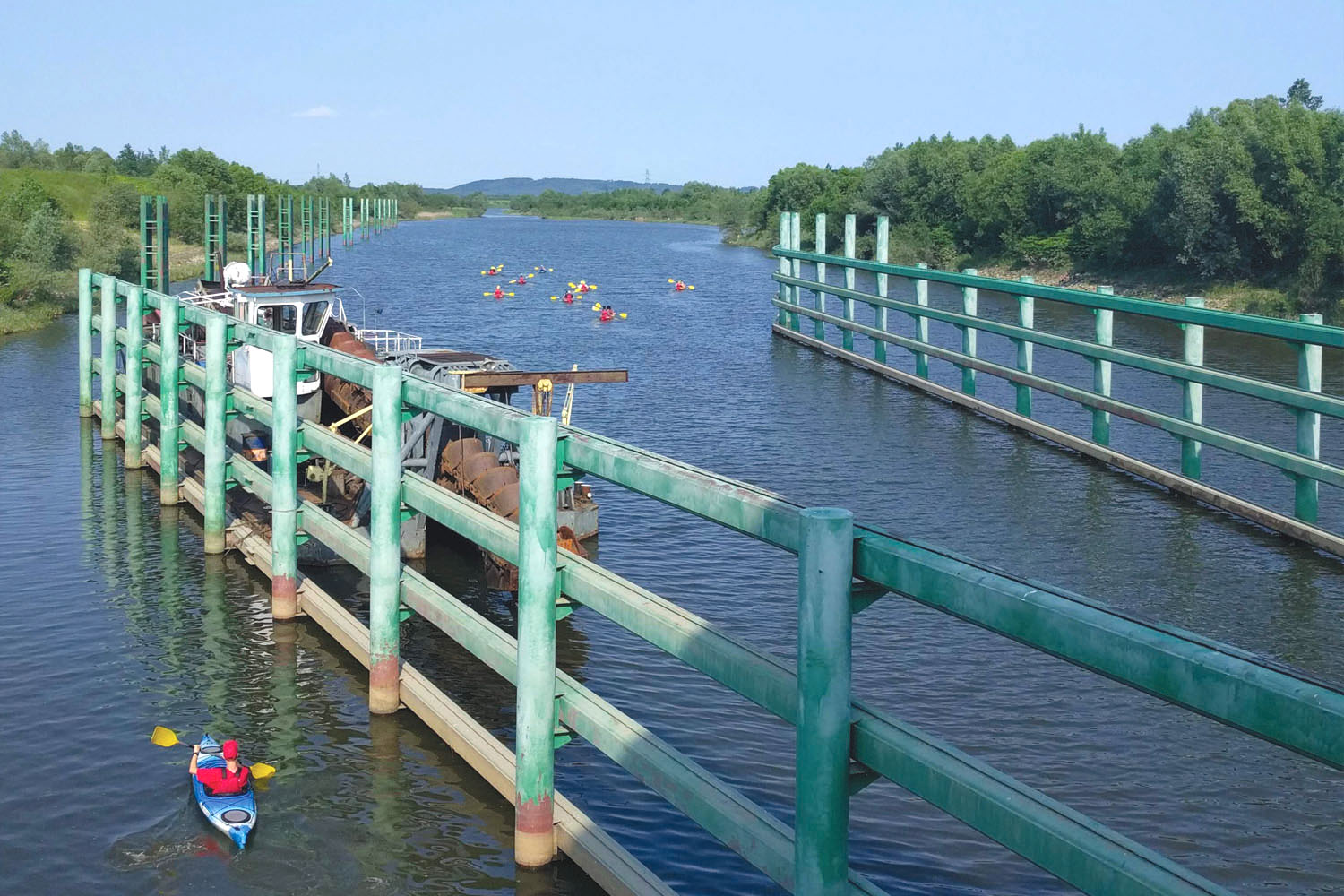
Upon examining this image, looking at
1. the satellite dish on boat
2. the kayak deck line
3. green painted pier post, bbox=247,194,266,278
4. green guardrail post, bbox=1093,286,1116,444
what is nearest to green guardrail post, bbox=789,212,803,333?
green painted pier post, bbox=247,194,266,278

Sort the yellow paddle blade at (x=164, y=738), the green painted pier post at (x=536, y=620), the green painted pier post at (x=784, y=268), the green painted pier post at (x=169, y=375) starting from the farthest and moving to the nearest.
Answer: the green painted pier post at (x=784, y=268), the green painted pier post at (x=169, y=375), the yellow paddle blade at (x=164, y=738), the green painted pier post at (x=536, y=620)

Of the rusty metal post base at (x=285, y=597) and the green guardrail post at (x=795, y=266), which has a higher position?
the green guardrail post at (x=795, y=266)

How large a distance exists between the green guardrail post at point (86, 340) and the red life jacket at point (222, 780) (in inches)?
768

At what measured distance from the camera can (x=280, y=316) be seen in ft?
88.0

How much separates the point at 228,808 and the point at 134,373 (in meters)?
14.5

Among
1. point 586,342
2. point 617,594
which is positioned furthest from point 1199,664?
point 586,342

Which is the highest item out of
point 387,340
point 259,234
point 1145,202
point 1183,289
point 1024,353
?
point 1145,202

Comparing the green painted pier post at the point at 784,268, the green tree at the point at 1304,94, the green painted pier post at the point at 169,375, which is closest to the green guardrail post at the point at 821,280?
the green painted pier post at the point at 784,268

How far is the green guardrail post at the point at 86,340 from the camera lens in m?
29.2

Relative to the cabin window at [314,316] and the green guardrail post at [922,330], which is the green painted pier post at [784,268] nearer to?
the green guardrail post at [922,330]

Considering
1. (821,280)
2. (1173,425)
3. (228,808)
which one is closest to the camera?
(228,808)

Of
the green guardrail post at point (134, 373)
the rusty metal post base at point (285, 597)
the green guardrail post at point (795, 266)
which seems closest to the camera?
the rusty metal post base at point (285, 597)

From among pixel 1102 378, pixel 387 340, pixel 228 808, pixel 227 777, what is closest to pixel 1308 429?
pixel 1102 378

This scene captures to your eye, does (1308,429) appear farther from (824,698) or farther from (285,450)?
(824,698)
